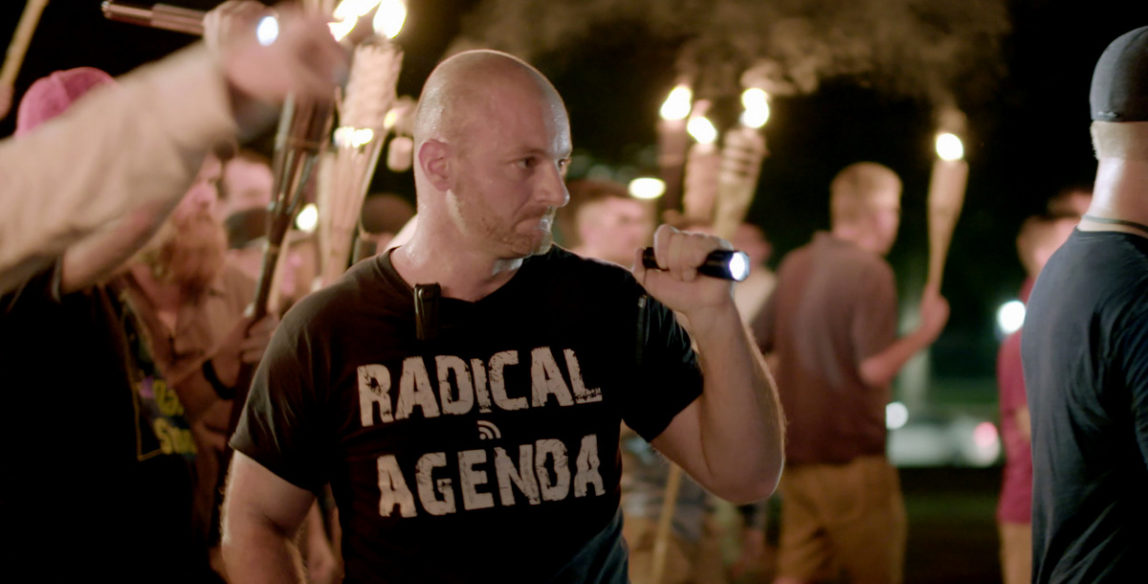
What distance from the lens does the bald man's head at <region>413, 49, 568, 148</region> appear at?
2.28 metres

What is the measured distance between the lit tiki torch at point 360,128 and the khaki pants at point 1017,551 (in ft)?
10.4

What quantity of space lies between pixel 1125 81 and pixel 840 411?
294 centimetres

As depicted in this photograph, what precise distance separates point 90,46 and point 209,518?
346 cm

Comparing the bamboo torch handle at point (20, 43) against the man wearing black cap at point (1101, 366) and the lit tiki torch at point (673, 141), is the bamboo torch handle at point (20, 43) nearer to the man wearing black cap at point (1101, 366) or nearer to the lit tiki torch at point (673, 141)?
the man wearing black cap at point (1101, 366)

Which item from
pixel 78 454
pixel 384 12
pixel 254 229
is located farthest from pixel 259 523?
pixel 254 229

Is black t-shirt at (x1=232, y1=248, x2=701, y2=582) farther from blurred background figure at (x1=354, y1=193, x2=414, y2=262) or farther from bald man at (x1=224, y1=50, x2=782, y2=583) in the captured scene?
blurred background figure at (x1=354, y1=193, x2=414, y2=262)

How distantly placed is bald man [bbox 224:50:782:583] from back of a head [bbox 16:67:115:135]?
754 mm

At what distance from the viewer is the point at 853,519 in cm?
528

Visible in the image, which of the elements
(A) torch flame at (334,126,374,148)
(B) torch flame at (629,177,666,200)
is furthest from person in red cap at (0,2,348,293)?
(B) torch flame at (629,177,666,200)

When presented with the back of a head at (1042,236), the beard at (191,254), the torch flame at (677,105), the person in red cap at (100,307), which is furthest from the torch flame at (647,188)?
the person in red cap at (100,307)

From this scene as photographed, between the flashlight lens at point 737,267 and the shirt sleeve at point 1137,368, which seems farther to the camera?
the shirt sleeve at point 1137,368

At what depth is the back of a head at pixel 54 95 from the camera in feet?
8.27

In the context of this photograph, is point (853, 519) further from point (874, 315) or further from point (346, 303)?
point (346, 303)

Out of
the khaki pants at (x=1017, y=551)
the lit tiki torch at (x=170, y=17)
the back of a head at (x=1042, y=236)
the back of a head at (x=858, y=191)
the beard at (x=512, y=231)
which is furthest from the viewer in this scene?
the back of a head at (x=858, y=191)
